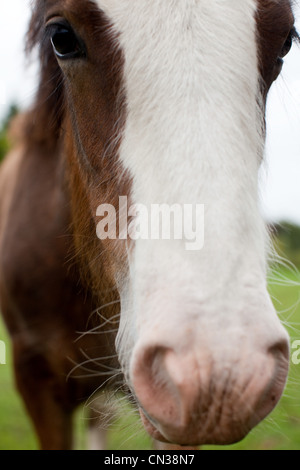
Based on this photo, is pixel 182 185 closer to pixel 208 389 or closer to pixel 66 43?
pixel 208 389

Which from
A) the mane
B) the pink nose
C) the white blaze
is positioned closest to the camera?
the pink nose

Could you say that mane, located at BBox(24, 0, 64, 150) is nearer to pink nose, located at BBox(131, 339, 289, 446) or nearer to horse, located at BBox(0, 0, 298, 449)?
horse, located at BBox(0, 0, 298, 449)

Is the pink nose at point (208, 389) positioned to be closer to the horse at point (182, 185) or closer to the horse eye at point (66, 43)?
the horse at point (182, 185)

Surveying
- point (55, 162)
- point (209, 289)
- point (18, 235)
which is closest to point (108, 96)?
point (209, 289)

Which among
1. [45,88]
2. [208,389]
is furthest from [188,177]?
[45,88]

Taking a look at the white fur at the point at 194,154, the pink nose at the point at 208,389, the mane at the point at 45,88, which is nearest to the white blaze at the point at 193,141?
the white fur at the point at 194,154

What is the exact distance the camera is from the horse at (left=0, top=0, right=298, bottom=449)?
136 centimetres

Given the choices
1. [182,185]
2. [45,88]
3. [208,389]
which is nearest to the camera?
[208,389]

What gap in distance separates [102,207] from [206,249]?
2.32ft

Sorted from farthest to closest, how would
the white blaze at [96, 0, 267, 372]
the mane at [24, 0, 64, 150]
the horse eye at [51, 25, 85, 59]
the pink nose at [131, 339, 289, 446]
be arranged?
the mane at [24, 0, 64, 150] < the horse eye at [51, 25, 85, 59] < the white blaze at [96, 0, 267, 372] < the pink nose at [131, 339, 289, 446]

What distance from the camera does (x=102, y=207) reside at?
2035mm

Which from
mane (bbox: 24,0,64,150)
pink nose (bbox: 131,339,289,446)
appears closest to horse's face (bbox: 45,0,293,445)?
pink nose (bbox: 131,339,289,446)

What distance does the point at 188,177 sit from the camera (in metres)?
1.52

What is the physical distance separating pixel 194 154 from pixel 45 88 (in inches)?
71.8
